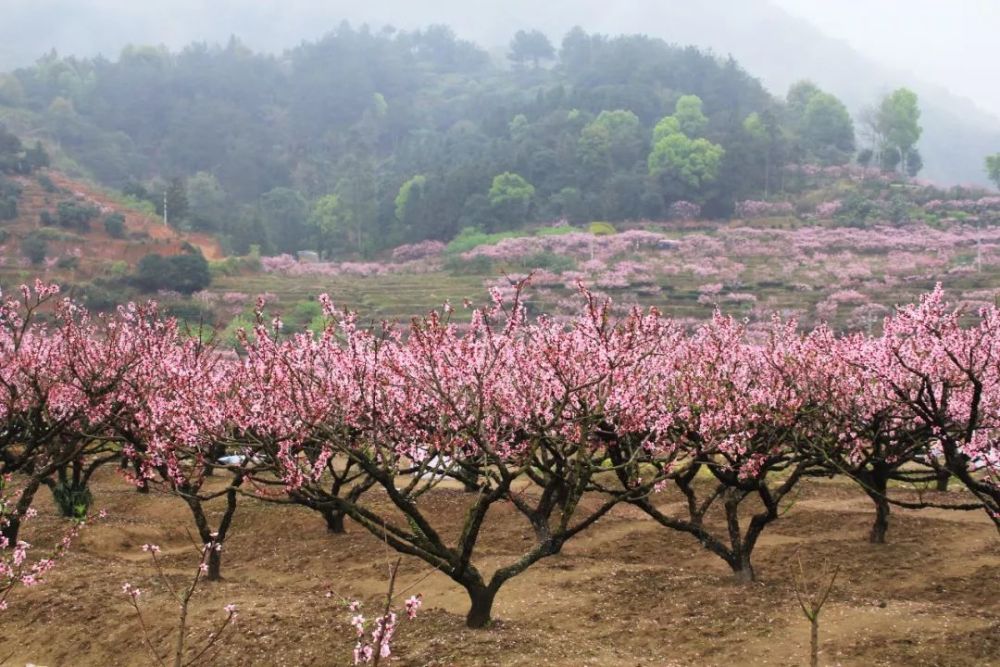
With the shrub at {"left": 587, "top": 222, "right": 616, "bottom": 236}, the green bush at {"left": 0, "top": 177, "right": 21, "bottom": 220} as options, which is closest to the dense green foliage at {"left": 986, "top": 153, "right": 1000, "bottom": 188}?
the shrub at {"left": 587, "top": 222, "right": 616, "bottom": 236}

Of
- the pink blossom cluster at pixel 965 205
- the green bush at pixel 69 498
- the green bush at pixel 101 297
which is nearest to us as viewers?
the green bush at pixel 69 498

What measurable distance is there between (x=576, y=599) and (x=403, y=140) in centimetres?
16193

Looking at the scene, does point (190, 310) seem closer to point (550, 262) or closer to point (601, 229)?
point (550, 262)

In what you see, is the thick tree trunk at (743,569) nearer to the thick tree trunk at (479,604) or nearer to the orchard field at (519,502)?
the orchard field at (519,502)

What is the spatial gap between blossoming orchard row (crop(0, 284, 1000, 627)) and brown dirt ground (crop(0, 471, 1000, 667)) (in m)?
0.90

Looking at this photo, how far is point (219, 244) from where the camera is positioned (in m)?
89.6

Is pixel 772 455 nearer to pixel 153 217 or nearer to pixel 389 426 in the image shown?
pixel 389 426

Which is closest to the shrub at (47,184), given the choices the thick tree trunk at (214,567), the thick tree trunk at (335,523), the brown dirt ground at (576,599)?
the brown dirt ground at (576,599)

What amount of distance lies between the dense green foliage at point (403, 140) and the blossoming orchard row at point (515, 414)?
273 feet

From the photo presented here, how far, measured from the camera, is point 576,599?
13000 millimetres

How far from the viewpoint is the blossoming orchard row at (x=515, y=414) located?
10.4m

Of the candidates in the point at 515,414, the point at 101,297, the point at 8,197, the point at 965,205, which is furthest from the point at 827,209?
the point at 515,414

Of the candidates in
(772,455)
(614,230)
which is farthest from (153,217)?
(772,455)

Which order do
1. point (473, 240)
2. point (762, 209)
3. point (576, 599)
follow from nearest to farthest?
1. point (576, 599)
2. point (473, 240)
3. point (762, 209)
